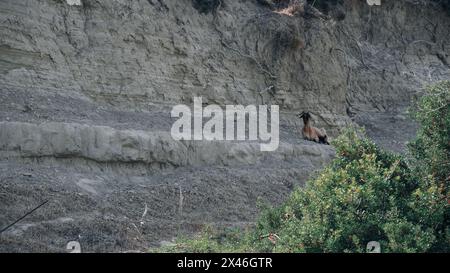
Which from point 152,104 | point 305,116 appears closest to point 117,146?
point 152,104

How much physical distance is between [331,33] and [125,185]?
30.0 ft

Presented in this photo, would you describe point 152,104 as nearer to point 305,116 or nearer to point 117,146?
point 117,146

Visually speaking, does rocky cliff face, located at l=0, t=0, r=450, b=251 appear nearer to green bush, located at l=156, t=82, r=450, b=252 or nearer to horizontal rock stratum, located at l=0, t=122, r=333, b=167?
horizontal rock stratum, located at l=0, t=122, r=333, b=167

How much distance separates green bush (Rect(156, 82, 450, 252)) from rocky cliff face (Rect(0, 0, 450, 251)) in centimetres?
227

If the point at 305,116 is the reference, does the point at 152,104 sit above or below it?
above

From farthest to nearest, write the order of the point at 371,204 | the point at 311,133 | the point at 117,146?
the point at 311,133, the point at 117,146, the point at 371,204

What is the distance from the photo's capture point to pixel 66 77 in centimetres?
1459

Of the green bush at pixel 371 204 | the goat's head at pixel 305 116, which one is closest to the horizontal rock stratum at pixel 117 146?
the goat's head at pixel 305 116

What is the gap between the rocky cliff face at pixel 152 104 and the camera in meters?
11.6

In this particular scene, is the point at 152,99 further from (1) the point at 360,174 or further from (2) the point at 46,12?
(1) the point at 360,174

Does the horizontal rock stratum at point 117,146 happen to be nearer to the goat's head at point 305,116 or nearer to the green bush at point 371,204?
the goat's head at point 305,116

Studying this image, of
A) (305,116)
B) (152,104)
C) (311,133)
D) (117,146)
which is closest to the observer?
(117,146)

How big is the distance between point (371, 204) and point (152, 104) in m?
7.61

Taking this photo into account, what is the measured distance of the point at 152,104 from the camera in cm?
1565
